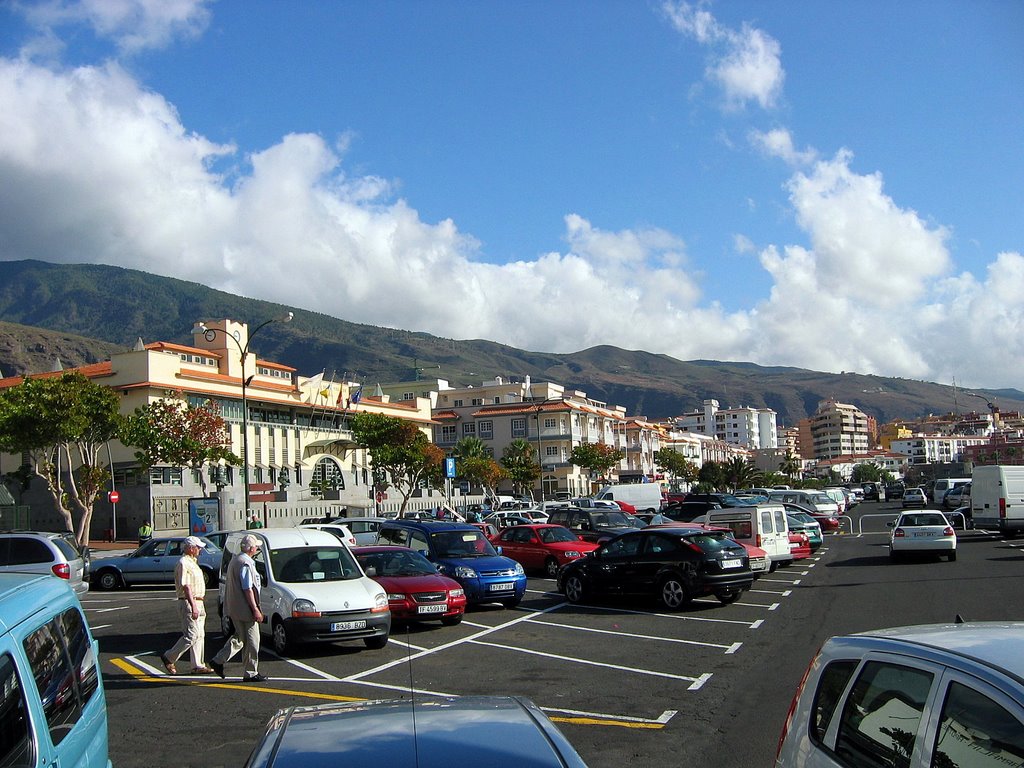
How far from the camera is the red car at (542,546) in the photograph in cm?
2286

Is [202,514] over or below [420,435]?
below

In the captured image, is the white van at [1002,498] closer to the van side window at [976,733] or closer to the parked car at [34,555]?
the parked car at [34,555]

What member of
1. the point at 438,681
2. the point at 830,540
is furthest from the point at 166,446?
the point at 438,681

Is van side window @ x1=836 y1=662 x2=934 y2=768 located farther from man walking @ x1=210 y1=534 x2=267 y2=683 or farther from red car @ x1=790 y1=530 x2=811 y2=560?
red car @ x1=790 y1=530 x2=811 y2=560

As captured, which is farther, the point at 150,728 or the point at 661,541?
the point at 661,541

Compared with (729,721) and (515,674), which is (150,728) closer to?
(515,674)

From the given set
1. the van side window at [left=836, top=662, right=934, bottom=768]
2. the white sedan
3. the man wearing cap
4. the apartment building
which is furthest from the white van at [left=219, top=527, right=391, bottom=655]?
the apartment building

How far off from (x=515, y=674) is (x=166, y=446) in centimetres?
3687

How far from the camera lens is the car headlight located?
40.2ft

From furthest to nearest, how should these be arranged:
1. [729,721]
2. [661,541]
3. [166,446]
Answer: [166,446], [661,541], [729,721]

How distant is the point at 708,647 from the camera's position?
12648 mm

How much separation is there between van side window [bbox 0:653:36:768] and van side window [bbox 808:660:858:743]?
3.40 m

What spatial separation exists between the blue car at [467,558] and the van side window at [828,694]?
12989 millimetres

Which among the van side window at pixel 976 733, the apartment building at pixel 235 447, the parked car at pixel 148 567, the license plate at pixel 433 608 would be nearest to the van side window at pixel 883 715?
the van side window at pixel 976 733
